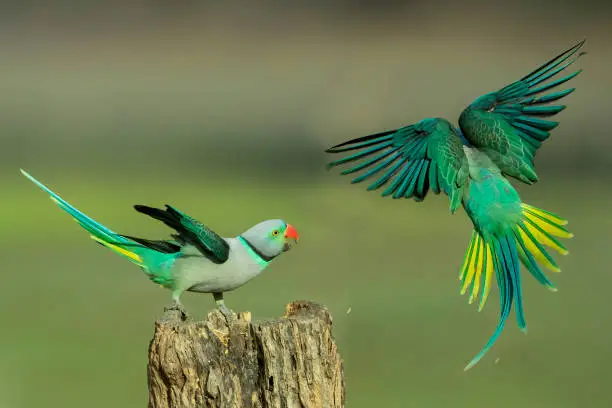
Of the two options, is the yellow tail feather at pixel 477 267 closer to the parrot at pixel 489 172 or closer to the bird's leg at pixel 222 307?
the parrot at pixel 489 172

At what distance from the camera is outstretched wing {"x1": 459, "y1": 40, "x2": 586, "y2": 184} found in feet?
5.07

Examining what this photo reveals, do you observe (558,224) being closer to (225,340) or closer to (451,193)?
(451,193)

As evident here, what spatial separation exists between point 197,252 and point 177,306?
0.34 ft

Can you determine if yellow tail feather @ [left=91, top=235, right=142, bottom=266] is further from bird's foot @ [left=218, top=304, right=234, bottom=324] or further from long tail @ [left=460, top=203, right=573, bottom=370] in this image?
long tail @ [left=460, top=203, right=573, bottom=370]

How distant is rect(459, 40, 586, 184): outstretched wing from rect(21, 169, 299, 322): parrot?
44 centimetres

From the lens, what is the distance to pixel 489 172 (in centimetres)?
153

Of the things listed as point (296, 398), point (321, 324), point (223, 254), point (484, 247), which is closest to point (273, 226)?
point (223, 254)

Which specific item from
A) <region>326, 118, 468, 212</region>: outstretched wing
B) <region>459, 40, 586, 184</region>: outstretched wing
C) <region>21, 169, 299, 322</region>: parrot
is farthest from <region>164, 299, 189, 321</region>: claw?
<region>459, 40, 586, 184</region>: outstretched wing

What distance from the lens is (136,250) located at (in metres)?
1.45

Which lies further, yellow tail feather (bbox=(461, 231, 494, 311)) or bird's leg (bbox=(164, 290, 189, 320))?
yellow tail feather (bbox=(461, 231, 494, 311))

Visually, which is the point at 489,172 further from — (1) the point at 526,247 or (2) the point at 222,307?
(2) the point at 222,307

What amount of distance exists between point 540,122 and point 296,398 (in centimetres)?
75

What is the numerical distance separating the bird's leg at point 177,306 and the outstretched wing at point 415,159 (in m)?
0.39

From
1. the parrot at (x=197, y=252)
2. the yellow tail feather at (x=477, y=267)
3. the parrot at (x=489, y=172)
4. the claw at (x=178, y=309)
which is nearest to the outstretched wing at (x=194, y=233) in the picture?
the parrot at (x=197, y=252)
